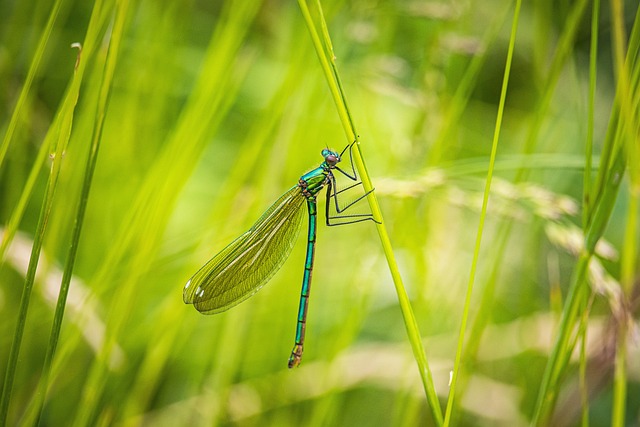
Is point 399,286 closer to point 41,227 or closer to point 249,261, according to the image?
point 41,227

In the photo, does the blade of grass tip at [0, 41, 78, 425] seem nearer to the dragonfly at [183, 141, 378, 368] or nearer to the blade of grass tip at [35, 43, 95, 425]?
the blade of grass tip at [35, 43, 95, 425]

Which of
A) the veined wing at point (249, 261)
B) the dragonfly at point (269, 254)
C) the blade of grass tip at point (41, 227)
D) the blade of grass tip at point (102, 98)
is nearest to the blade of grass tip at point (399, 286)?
the blade of grass tip at point (102, 98)

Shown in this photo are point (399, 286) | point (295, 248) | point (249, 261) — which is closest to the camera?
point (399, 286)

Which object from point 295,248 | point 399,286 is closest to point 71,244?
point 399,286

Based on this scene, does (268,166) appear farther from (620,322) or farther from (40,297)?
(620,322)

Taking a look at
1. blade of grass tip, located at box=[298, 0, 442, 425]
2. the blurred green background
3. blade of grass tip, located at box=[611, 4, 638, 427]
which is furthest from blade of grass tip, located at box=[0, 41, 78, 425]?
blade of grass tip, located at box=[611, 4, 638, 427]

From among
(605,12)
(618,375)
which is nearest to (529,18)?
(605,12)

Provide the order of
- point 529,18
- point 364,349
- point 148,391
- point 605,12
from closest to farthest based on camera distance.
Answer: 1. point 148,391
2. point 364,349
3. point 605,12
4. point 529,18
